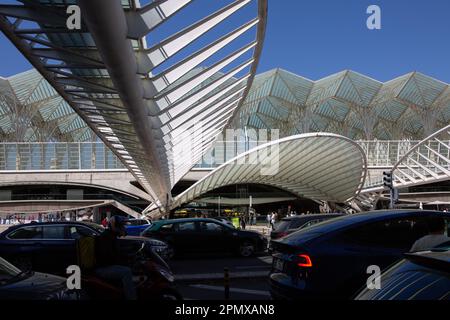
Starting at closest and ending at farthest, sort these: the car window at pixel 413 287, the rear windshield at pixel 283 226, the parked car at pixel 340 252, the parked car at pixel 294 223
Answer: the car window at pixel 413 287
the parked car at pixel 340 252
the parked car at pixel 294 223
the rear windshield at pixel 283 226

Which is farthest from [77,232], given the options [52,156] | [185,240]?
[52,156]

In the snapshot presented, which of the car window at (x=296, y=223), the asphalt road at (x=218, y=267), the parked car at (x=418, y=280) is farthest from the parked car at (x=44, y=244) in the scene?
the parked car at (x=418, y=280)

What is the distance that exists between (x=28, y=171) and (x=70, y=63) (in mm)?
56475

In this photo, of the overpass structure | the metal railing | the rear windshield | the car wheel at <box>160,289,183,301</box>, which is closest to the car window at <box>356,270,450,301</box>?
the car wheel at <box>160,289,183,301</box>

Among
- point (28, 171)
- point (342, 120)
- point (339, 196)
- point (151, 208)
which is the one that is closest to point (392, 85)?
point (342, 120)

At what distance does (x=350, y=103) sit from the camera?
7344 cm

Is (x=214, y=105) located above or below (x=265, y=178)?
above

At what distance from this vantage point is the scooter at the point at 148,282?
5770 mm

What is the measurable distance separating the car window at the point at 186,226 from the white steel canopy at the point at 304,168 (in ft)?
69.9

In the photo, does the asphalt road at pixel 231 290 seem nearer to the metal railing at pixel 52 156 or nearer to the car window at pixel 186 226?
the car window at pixel 186 226

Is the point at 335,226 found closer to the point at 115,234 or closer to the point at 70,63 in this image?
the point at 115,234

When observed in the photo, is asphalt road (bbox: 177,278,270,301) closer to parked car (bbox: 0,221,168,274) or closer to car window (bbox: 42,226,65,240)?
parked car (bbox: 0,221,168,274)

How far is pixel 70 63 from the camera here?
12.4m

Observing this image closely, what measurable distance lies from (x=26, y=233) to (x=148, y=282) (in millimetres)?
6400
